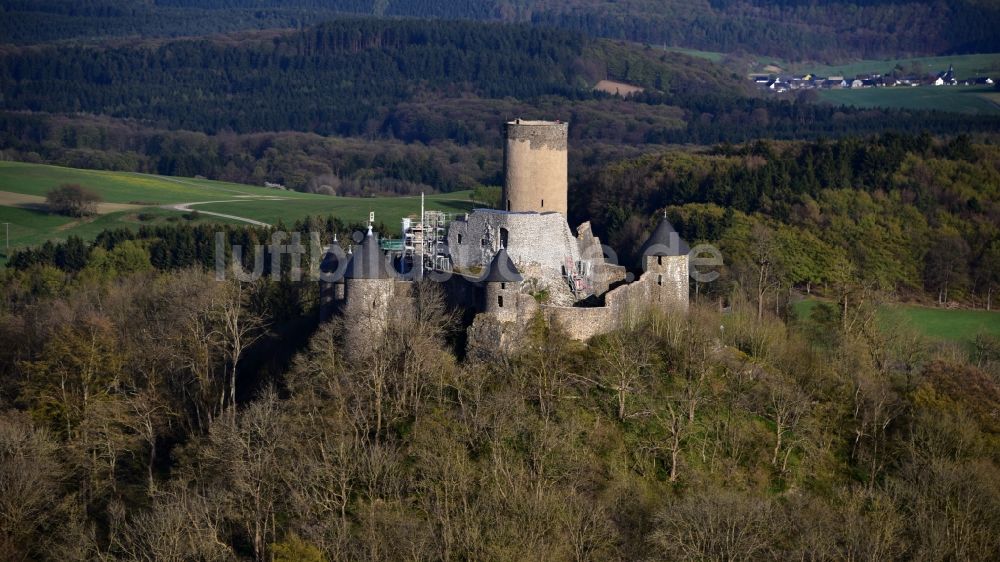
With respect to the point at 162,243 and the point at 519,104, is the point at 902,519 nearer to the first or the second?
the point at 162,243

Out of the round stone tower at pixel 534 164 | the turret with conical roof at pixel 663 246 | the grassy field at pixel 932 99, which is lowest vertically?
the turret with conical roof at pixel 663 246

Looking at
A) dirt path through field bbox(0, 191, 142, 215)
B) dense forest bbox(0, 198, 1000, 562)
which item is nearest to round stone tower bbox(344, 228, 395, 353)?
dense forest bbox(0, 198, 1000, 562)

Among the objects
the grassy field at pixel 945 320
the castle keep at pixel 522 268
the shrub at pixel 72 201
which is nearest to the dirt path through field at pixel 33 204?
the shrub at pixel 72 201

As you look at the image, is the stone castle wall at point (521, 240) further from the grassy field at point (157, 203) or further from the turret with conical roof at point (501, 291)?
the grassy field at point (157, 203)

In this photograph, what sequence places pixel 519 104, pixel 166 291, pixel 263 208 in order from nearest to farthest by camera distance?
pixel 166 291, pixel 263 208, pixel 519 104

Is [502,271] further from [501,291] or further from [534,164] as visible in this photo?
[534,164]

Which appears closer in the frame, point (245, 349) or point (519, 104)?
point (245, 349)

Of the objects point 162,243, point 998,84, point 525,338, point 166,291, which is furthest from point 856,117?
point 525,338

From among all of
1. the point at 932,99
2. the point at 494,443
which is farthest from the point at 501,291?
the point at 932,99
